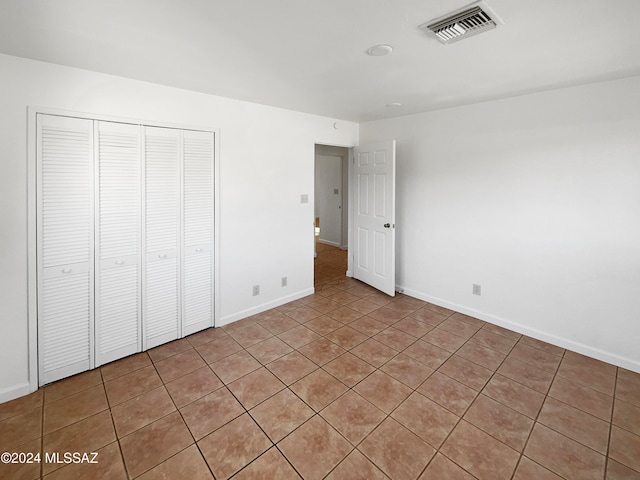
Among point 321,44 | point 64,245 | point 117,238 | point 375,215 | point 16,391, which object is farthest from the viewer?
point 375,215

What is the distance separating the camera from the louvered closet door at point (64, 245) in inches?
88.7

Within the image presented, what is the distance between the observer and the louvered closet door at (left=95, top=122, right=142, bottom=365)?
249 cm

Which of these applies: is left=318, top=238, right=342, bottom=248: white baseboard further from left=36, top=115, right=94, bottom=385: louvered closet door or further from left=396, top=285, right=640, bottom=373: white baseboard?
left=36, top=115, right=94, bottom=385: louvered closet door

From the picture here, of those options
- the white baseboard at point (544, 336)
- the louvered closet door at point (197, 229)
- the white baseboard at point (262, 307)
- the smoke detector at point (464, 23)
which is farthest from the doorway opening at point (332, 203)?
the smoke detector at point (464, 23)

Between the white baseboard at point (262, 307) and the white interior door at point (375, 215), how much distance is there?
929 millimetres

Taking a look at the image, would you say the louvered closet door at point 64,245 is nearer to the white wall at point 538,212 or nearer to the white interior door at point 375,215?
the white interior door at point 375,215

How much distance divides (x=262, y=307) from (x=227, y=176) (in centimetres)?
156

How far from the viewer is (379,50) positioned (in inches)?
79.4

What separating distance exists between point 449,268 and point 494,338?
3.10 feet

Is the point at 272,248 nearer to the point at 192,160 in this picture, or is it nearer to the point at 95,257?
the point at 192,160

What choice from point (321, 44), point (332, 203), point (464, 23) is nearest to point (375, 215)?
point (321, 44)

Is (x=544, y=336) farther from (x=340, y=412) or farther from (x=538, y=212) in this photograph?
(x=340, y=412)

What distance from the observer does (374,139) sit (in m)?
4.43

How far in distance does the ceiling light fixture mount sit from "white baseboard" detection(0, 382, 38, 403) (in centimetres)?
336
